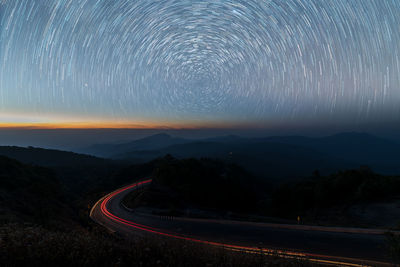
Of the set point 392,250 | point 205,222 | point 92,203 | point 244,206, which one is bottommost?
point 244,206

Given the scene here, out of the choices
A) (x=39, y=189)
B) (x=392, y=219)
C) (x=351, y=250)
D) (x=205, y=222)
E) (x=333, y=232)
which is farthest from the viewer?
(x=39, y=189)

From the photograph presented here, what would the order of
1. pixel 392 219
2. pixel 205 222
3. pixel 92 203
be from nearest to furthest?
pixel 392 219 → pixel 205 222 → pixel 92 203

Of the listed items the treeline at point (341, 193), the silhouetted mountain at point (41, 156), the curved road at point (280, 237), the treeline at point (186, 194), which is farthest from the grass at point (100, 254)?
the silhouetted mountain at point (41, 156)

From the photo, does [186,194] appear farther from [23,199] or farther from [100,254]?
[100,254]

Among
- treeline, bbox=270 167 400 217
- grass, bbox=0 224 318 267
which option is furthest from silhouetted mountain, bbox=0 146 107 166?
grass, bbox=0 224 318 267

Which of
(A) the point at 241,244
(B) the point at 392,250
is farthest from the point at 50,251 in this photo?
(A) the point at 241,244

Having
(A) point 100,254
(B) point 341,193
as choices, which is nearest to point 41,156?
(A) point 100,254

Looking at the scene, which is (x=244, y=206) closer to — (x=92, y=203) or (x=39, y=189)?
(x=92, y=203)

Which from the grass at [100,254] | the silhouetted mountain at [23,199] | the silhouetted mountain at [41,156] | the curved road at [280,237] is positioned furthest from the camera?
the silhouetted mountain at [41,156]

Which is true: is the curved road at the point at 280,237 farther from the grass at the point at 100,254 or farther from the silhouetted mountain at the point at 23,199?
the silhouetted mountain at the point at 23,199
